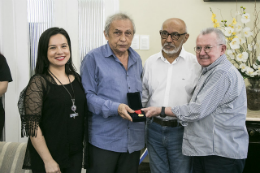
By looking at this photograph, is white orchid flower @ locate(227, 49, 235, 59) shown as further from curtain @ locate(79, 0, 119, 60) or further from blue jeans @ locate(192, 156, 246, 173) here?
curtain @ locate(79, 0, 119, 60)

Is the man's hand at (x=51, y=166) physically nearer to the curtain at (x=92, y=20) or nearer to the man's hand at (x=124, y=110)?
the man's hand at (x=124, y=110)

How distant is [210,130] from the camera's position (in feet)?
4.38

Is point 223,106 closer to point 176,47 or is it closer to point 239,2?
point 176,47

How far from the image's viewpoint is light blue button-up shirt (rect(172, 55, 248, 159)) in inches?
50.3

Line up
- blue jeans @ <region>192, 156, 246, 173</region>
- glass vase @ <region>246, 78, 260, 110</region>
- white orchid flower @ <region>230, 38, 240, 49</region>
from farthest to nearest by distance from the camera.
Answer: glass vase @ <region>246, 78, 260, 110</region>, white orchid flower @ <region>230, 38, 240, 49</region>, blue jeans @ <region>192, 156, 246, 173</region>

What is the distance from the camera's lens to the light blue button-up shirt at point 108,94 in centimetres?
144

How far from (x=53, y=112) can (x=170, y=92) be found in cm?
81

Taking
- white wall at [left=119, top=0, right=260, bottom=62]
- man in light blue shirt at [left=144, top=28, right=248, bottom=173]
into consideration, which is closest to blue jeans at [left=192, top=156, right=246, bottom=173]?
man in light blue shirt at [left=144, top=28, right=248, bottom=173]

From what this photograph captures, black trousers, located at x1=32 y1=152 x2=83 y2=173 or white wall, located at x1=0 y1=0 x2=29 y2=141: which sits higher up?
white wall, located at x1=0 y1=0 x2=29 y2=141

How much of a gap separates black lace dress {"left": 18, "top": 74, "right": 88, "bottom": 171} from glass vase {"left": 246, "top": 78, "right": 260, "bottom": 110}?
1.51 meters

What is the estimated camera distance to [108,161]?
1.45m

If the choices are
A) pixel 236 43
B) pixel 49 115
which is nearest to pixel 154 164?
pixel 49 115

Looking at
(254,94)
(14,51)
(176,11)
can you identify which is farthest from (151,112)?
(14,51)

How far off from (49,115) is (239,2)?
2112mm
